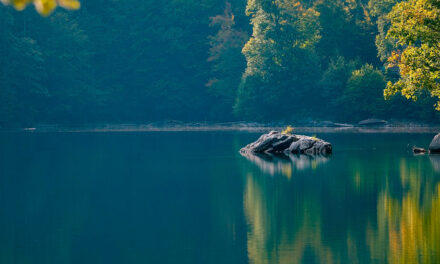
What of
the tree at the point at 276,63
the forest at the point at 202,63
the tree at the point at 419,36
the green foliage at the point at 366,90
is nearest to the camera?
the tree at the point at 419,36

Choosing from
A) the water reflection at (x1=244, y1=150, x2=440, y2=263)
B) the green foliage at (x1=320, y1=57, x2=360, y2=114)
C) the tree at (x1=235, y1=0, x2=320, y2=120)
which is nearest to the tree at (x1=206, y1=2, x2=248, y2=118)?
Result: the tree at (x1=235, y1=0, x2=320, y2=120)

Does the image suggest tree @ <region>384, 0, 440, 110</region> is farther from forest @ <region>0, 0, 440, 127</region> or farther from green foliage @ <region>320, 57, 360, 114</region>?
green foliage @ <region>320, 57, 360, 114</region>

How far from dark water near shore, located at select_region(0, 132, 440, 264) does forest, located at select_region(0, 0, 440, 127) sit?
1554 inches

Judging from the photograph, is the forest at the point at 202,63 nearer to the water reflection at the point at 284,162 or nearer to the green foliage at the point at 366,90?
the green foliage at the point at 366,90

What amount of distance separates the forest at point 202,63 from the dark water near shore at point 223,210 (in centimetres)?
3948

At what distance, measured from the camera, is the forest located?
72.3 metres

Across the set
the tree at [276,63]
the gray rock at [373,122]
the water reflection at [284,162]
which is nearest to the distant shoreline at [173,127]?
the gray rock at [373,122]

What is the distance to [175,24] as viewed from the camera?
3406 inches

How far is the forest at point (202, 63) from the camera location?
72.3 m

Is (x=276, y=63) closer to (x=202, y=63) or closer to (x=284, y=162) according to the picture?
(x=202, y=63)

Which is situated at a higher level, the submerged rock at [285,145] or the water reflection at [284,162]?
the submerged rock at [285,145]

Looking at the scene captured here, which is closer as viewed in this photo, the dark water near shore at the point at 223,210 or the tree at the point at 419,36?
the dark water near shore at the point at 223,210

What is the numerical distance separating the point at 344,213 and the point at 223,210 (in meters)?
2.96

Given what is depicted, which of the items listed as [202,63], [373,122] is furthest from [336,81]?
[202,63]
